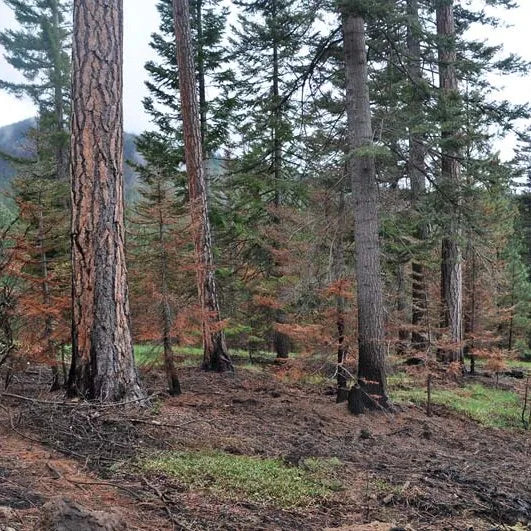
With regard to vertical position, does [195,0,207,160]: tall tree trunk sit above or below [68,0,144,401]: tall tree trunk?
above

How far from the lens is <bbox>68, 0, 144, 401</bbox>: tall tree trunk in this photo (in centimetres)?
540

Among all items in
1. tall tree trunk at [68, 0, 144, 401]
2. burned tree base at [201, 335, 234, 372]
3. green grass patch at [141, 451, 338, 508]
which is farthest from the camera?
burned tree base at [201, 335, 234, 372]

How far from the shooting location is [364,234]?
828cm

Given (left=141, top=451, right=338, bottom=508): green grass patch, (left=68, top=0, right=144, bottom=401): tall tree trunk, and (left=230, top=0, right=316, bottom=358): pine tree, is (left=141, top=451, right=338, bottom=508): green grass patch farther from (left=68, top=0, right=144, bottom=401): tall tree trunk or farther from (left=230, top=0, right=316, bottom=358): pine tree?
(left=230, top=0, right=316, bottom=358): pine tree

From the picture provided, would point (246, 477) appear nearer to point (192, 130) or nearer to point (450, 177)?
point (450, 177)

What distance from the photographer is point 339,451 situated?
5.54 m

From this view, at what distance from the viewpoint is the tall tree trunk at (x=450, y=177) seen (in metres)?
8.23

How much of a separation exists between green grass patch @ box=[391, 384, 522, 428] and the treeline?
123cm

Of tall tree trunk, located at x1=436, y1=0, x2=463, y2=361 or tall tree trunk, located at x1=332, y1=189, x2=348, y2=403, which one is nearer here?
tall tree trunk, located at x1=436, y1=0, x2=463, y2=361

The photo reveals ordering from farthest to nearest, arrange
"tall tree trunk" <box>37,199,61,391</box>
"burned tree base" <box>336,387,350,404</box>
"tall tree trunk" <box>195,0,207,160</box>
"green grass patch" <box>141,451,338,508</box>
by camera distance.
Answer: "tall tree trunk" <box>195,0,207,160</box> < "burned tree base" <box>336,387,350,404</box> < "tall tree trunk" <box>37,199,61,391</box> < "green grass patch" <box>141,451,338,508</box>

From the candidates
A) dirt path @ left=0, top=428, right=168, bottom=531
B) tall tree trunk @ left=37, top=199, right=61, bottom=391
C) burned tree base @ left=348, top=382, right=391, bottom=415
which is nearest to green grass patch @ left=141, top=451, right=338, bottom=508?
dirt path @ left=0, top=428, right=168, bottom=531

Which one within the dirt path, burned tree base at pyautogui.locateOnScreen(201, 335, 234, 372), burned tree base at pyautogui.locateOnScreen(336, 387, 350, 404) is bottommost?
burned tree base at pyautogui.locateOnScreen(336, 387, 350, 404)

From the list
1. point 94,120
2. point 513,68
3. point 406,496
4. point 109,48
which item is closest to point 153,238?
point 94,120

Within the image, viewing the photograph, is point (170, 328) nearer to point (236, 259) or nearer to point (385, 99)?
point (385, 99)
